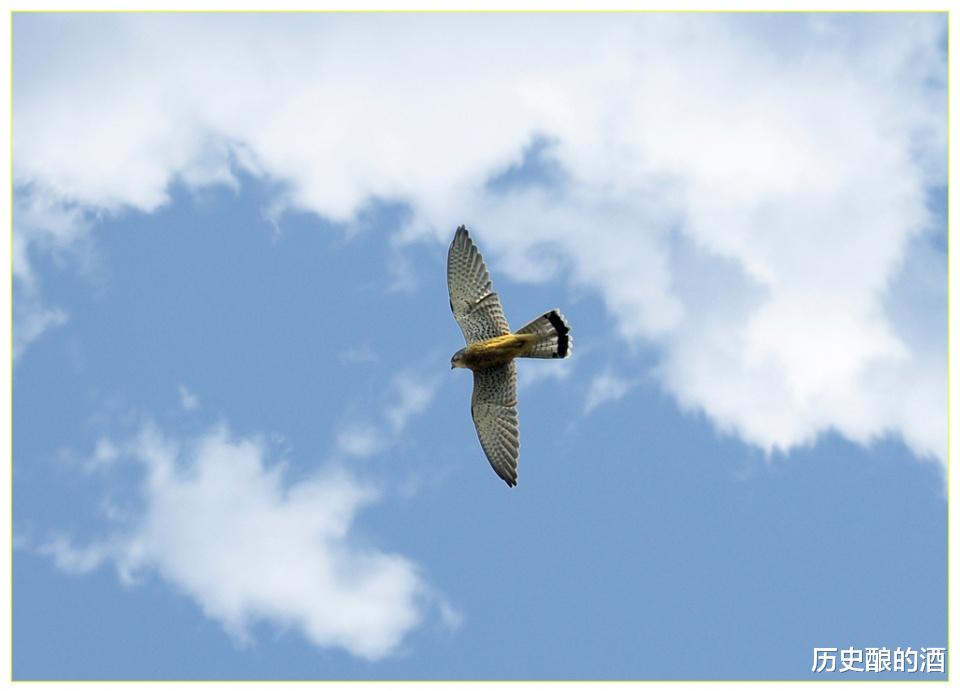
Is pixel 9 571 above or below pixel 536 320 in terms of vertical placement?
below

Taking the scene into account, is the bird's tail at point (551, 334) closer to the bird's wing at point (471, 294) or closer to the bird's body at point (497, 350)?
the bird's body at point (497, 350)

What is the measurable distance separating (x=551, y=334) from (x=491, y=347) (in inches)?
34.1

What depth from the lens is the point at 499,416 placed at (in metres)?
12.3

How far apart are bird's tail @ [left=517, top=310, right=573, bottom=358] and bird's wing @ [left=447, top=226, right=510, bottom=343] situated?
70 centimetres

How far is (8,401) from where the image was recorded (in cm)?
1246

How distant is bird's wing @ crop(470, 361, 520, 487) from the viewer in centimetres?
1211

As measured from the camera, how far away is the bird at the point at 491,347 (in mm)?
A: 11648

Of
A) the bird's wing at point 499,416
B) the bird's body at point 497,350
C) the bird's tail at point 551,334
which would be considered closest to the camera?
the bird's tail at point 551,334

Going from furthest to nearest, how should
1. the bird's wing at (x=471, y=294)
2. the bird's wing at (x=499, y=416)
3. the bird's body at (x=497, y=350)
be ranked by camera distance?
1. the bird's wing at (x=471, y=294)
2. the bird's wing at (x=499, y=416)
3. the bird's body at (x=497, y=350)

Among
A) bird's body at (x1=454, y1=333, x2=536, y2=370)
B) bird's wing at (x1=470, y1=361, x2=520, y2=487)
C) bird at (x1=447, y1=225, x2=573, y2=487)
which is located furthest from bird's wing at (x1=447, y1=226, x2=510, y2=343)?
bird's wing at (x1=470, y1=361, x2=520, y2=487)

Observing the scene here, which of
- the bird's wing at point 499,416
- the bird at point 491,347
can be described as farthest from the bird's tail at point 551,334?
the bird's wing at point 499,416

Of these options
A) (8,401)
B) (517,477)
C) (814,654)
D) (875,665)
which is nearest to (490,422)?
(517,477)

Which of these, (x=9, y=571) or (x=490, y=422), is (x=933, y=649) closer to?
(x=490, y=422)

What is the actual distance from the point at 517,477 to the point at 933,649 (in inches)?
251
